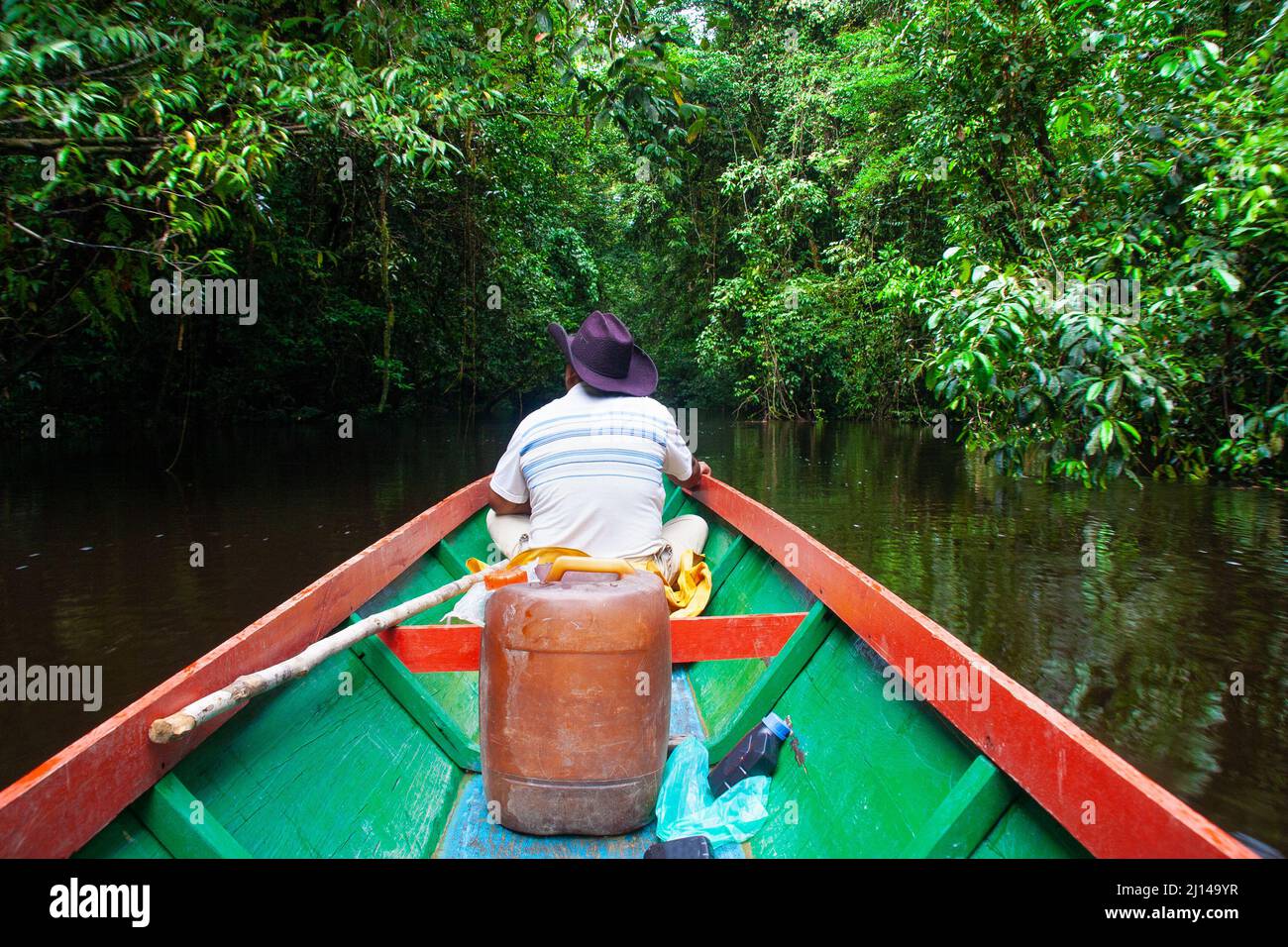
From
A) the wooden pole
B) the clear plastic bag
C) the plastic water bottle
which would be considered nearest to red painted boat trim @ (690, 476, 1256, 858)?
the plastic water bottle

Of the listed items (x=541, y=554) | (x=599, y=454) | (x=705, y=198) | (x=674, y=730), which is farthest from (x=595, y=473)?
(x=705, y=198)

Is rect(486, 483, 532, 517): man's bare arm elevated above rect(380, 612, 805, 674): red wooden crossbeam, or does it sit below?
above

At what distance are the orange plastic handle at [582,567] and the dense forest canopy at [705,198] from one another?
5.33ft

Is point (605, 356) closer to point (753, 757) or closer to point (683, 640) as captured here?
point (683, 640)

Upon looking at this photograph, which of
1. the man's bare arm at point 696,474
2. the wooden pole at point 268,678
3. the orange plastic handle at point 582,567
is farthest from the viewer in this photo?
the man's bare arm at point 696,474

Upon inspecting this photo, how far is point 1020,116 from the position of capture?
25.3ft

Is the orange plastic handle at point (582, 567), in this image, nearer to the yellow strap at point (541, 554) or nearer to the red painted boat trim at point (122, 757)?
A: the yellow strap at point (541, 554)

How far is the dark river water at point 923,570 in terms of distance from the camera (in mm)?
3945

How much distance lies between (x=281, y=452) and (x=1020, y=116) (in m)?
11.0

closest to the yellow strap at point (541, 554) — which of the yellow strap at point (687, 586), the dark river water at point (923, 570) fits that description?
the yellow strap at point (687, 586)

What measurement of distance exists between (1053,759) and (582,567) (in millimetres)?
1170

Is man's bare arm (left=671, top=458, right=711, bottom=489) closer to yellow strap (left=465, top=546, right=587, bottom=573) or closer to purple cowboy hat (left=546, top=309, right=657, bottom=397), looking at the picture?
purple cowboy hat (left=546, top=309, right=657, bottom=397)

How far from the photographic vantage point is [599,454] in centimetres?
287

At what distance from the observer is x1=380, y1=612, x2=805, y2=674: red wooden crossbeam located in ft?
8.31
